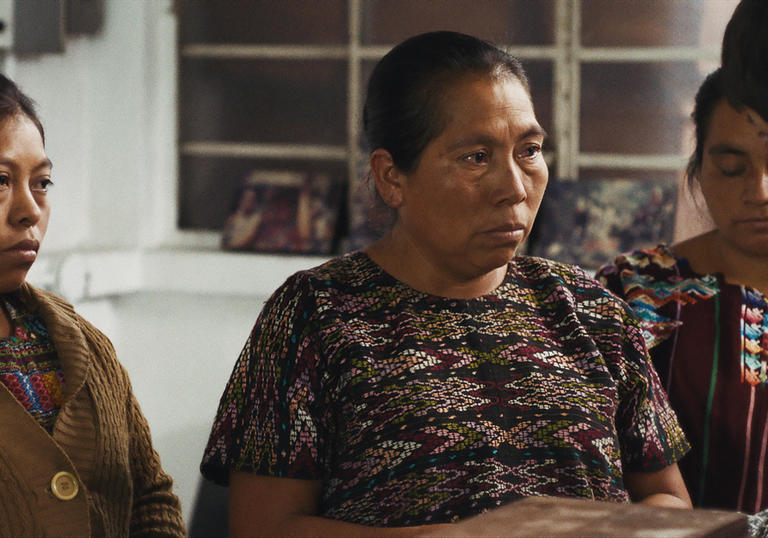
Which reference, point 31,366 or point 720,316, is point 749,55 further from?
point 720,316

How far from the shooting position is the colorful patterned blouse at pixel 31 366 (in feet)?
3.87

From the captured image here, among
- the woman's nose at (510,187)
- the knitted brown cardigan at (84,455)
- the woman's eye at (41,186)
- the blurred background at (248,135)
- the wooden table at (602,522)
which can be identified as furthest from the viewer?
the blurred background at (248,135)

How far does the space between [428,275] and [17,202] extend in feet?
2.00

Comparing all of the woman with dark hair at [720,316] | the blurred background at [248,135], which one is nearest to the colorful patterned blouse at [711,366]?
the woman with dark hair at [720,316]

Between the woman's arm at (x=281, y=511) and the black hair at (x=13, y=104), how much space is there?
0.55m

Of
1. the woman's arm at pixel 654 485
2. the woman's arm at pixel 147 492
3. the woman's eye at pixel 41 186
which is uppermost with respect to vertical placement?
the woman's eye at pixel 41 186

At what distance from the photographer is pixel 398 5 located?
358cm

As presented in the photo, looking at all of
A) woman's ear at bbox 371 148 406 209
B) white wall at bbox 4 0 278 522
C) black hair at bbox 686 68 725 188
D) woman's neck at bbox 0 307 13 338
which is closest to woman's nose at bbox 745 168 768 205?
black hair at bbox 686 68 725 188

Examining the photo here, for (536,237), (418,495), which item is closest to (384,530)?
(418,495)

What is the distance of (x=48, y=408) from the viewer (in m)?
1.19

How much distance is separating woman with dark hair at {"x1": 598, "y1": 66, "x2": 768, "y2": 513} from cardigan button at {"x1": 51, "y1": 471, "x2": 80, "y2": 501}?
1027 mm

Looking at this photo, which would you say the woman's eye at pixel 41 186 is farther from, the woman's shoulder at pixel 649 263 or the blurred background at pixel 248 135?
the blurred background at pixel 248 135

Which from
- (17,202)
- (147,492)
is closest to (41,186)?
(17,202)

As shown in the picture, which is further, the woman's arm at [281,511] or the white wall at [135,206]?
the white wall at [135,206]
